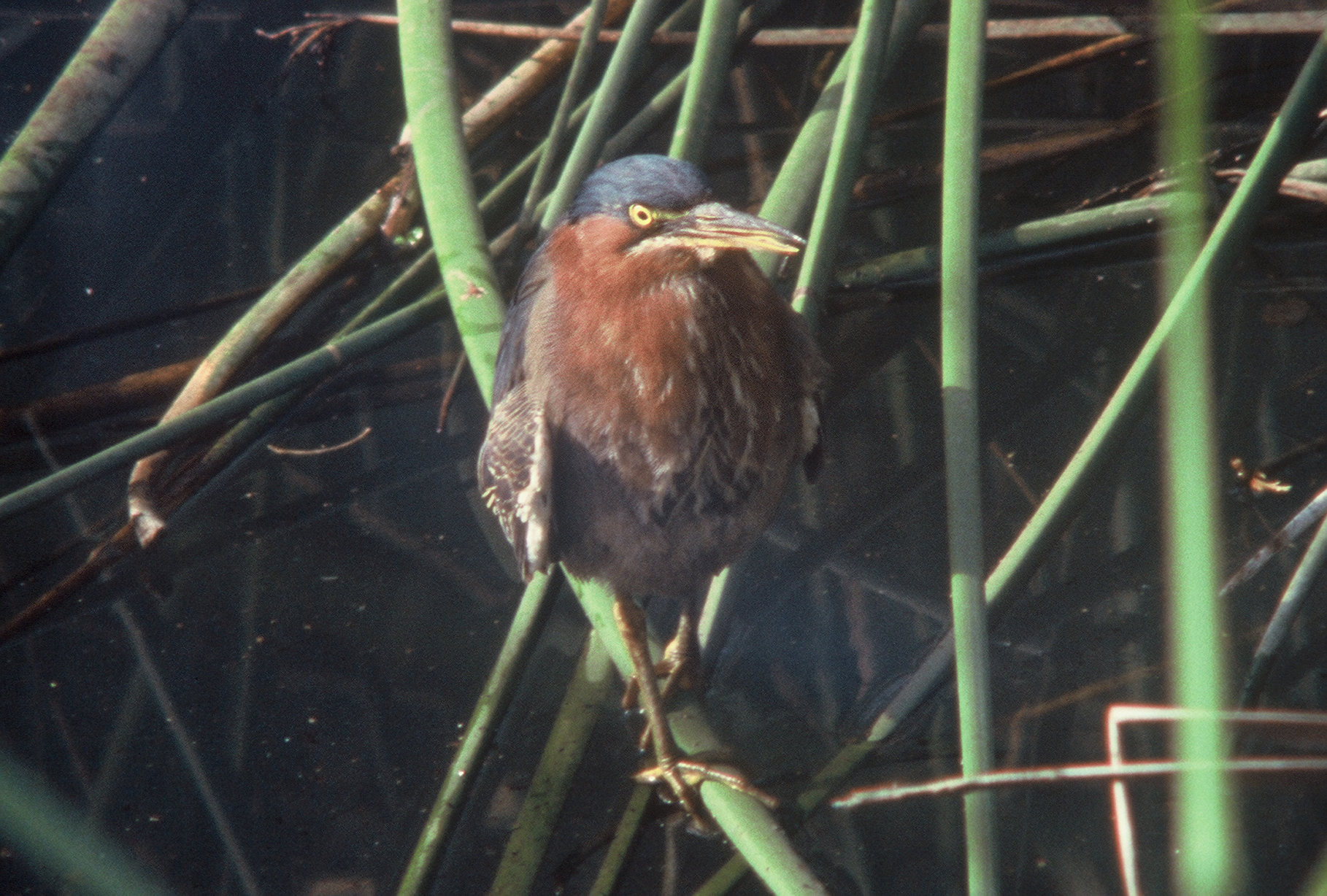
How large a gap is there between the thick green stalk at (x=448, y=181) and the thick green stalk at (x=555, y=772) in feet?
1.72

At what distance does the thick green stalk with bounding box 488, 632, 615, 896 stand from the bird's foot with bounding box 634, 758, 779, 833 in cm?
13

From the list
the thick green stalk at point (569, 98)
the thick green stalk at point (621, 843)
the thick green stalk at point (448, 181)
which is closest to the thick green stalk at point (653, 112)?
the thick green stalk at point (569, 98)

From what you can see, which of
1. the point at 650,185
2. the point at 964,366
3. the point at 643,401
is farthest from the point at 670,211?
the point at 964,366

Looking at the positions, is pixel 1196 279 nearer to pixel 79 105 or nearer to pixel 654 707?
pixel 654 707

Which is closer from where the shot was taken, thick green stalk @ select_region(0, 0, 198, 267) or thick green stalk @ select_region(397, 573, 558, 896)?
thick green stalk @ select_region(397, 573, 558, 896)

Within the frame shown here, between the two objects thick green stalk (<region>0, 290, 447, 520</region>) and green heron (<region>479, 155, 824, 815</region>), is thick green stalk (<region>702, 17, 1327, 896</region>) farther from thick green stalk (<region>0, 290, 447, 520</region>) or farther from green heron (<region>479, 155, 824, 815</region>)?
thick green stalk (<region>0, 290, 447, 520</region>)

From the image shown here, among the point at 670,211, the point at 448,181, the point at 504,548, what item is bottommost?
the point at 504,548

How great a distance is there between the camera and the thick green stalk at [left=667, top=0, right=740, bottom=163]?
1.82 m

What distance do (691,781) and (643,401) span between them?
61 centimetres

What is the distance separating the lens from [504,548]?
217 centimetres

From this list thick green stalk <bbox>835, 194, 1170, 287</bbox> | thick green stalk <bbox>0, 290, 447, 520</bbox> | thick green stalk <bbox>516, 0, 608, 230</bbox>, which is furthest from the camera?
thick green stalk <bbox>835, 194, 1170, 287</bbox>

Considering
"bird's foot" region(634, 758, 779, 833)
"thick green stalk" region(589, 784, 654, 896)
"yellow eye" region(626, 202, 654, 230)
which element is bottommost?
"thick green stalk" region(589, 784, 654, 896)

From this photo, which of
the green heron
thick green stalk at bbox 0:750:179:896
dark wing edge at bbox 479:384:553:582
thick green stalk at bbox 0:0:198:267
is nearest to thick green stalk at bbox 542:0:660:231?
the green heron

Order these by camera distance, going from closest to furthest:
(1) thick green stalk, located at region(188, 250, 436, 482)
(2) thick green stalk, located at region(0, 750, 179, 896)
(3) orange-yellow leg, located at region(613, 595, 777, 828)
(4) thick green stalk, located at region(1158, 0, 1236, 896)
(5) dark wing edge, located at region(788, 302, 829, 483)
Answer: (4) thick green stalk, located at region(1158, 0, 1236, 896)
(2) thick green stalk, located at region(0, 750, 179, 896)
(3) orange-yellow leg, located at region(613, 595, 777, 828)
(5) dark wing edge, located at region(788, 302, 829, 483)
(1) thick green stalk, located at region(188, 250, 436, 482)
